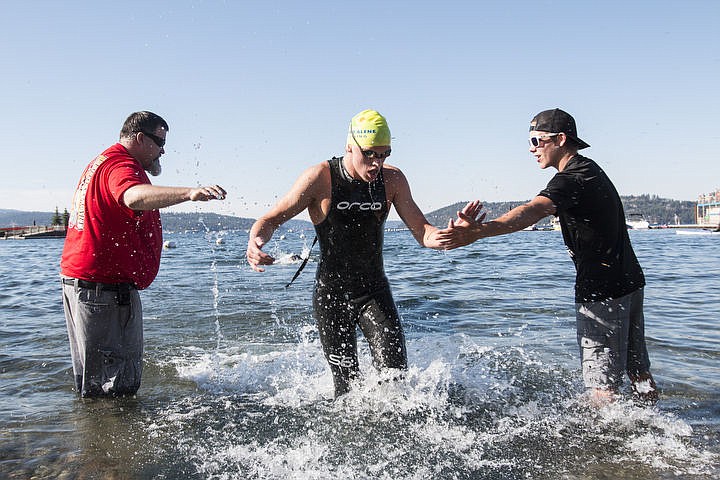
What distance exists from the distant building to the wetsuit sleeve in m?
93.2

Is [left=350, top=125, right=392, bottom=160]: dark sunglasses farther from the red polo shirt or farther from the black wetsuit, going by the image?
the red polo shirt

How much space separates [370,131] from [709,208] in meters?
112

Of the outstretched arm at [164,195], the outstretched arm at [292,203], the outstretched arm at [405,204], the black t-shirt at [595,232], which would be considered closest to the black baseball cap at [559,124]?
the black t-shirt at [595,232]

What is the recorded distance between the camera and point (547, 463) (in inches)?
151

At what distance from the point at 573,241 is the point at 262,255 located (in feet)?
7.42

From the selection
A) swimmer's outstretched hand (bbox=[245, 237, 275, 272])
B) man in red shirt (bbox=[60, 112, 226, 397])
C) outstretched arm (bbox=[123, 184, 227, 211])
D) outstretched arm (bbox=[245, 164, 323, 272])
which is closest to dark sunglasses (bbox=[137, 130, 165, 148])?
man in red shirt (bbox=[60, 112, 226, 397])

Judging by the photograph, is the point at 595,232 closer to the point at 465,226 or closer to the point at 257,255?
the point at 465,226

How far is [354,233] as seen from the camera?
4.48 meters

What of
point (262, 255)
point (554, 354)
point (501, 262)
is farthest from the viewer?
point (501, 262)

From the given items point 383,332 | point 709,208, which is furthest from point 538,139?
point 709,208

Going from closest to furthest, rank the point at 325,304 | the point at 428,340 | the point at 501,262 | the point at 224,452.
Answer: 1. the point at 224,452
2. the point at 325,304
3. the point at 428,340
4. the point at 501,262

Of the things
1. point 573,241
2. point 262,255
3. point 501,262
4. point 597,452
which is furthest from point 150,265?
point 501,262

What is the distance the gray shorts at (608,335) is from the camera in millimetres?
4113

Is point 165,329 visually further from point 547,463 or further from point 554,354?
point 547,463
